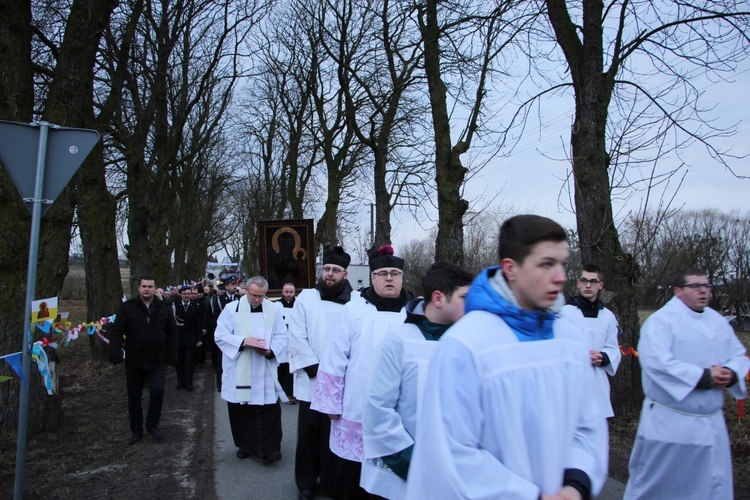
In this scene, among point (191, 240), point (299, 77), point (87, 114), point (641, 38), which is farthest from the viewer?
point (191, 240)

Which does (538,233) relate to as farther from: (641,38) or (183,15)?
(183,15)

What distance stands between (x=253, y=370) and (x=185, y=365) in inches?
209

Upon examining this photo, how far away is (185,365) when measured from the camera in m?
12.2

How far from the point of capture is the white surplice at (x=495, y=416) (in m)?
2.11

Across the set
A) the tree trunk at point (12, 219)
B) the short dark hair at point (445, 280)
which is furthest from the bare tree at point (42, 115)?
the short dark hair at point (445, 280)

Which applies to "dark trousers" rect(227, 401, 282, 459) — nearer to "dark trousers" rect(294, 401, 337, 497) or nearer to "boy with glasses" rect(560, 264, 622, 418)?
"dark trousers" rect(294, 401, 337, 497)

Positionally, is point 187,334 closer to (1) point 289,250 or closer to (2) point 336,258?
(1) point 289,250

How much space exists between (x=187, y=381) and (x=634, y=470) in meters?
9.36

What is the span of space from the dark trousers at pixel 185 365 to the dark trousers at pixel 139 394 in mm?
3994

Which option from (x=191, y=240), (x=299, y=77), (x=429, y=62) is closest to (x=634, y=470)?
(x=429, y=62)

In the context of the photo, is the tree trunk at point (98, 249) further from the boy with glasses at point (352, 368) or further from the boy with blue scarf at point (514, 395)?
the boy with blue scarf at point (514, 395)

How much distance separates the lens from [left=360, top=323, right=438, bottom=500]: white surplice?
3.34m

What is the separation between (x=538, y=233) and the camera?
2270 millimetres

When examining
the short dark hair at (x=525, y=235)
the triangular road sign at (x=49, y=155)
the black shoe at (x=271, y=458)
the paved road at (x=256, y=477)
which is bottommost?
the paved road at (x=256, y=477)
